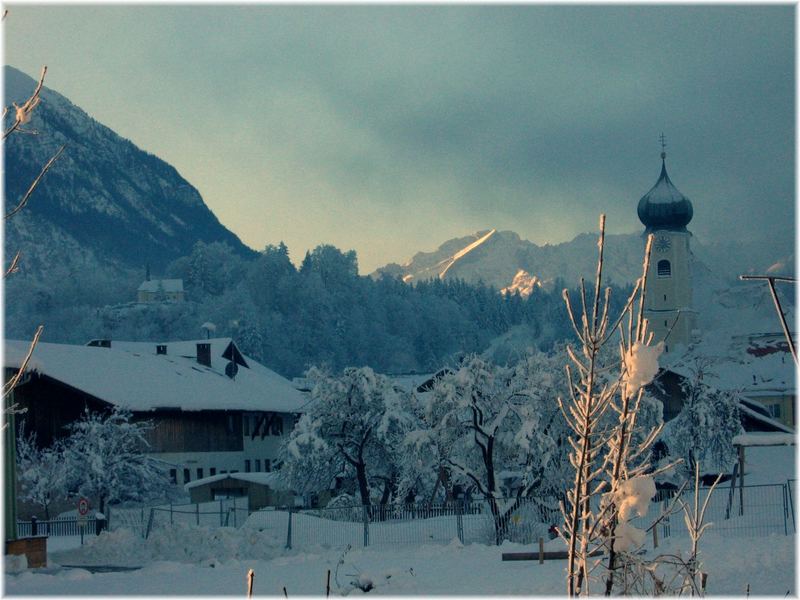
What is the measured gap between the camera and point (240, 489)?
169ft

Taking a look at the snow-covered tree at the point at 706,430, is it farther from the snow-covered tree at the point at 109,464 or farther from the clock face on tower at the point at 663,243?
the clock face on tower at the point at 663,243

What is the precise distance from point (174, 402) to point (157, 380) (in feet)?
10.9

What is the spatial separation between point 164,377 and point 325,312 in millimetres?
117679

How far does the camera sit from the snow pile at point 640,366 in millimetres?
6504

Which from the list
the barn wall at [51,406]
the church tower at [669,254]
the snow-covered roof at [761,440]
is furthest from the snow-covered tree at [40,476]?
the church tower at [669,254]

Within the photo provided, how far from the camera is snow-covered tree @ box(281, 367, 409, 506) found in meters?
46.4

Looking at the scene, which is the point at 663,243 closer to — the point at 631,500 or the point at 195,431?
the point at 195,431

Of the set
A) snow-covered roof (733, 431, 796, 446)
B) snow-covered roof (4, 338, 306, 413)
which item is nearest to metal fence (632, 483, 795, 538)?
snow-covered roof (733, 431, 796, 446)

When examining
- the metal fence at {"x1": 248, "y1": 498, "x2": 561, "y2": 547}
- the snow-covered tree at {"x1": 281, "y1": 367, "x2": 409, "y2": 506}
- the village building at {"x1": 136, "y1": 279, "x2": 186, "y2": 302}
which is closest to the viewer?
the metal fence at {"x1": 248, "y1": 498, "x2": 561, "y2": 547}

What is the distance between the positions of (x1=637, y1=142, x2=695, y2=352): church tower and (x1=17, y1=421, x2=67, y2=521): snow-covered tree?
285 feet

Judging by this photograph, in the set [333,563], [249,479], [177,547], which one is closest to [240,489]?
[249,479]

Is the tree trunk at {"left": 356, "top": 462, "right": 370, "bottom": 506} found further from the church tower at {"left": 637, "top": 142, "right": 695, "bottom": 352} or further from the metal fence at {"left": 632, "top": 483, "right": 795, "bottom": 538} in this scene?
the church tower at {"left": 637, "top": 142, "right": 695, "bottom": 352}

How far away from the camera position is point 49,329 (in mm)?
165750

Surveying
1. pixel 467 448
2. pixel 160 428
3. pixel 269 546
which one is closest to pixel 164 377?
pixel 160 428
